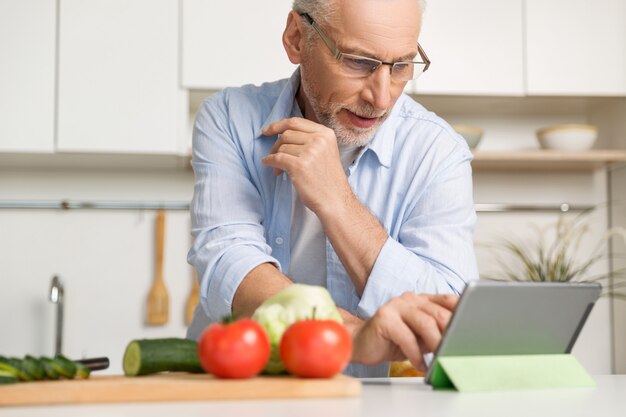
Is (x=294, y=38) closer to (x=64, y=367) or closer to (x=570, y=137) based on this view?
(x=64, y=367)

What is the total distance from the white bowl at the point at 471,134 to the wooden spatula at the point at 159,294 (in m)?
1.03

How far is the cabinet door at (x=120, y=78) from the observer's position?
296 cm

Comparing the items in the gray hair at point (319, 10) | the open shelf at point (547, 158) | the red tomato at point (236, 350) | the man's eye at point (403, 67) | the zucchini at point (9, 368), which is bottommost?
the zucchini at point (9, 368)

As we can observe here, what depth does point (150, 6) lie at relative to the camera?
301 centimetres

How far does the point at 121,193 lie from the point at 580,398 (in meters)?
2.38

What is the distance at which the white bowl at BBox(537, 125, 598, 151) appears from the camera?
3168mm

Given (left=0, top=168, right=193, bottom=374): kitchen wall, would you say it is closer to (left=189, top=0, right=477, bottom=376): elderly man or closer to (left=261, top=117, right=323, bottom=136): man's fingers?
(left=189, top=0, right=477, bottom=376): elderly man

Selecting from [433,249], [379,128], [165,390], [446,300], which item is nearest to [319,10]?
[379,128]

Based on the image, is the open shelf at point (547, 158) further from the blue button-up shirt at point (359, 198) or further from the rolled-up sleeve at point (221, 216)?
the rolled-up sleeve at point (221, 216)

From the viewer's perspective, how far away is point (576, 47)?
3.17 m

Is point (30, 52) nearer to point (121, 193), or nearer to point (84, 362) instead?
point (121, 193)

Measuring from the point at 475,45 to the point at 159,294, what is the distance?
4.34 feet

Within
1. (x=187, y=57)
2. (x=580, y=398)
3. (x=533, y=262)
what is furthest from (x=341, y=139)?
(x=533, y=262)

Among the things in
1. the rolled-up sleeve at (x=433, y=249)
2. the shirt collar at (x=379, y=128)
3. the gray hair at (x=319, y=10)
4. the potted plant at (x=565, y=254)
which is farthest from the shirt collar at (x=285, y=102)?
the potted plant at (x=565, y=254)
